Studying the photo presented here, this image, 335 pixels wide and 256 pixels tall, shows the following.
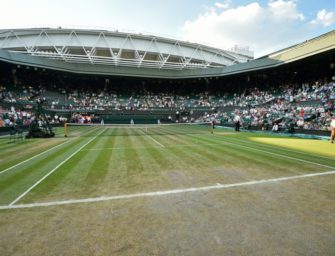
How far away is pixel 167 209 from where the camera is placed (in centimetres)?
512

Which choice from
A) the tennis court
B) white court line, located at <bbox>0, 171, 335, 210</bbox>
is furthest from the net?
white court line, located at <bbox>0, 171, 335, 210</bbox>

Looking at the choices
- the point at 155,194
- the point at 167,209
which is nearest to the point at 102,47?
the point at 155,194

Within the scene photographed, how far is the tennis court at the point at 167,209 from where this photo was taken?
3.70 metres

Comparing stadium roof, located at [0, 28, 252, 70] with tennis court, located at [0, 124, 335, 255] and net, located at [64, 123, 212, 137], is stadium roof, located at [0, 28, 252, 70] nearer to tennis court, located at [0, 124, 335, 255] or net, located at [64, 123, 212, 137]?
net, located at [64, 123, 212, 137]

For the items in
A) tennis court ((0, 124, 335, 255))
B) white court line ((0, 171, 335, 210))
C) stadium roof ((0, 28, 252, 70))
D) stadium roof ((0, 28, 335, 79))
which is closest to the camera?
tennis court ((0, 124, 335, 255))

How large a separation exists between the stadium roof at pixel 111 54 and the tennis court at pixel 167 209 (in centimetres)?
3648

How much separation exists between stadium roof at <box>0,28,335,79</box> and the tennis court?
36.5 metres

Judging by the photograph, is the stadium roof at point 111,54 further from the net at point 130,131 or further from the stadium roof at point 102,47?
the net at point 130,131

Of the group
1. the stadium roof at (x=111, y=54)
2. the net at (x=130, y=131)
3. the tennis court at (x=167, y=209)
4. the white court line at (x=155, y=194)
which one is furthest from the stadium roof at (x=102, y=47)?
the white court line at (x=155, y=194)

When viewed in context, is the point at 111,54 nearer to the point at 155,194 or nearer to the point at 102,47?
the point at 102,47

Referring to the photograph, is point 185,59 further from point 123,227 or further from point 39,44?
point 123,227

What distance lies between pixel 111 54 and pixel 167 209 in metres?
53.8

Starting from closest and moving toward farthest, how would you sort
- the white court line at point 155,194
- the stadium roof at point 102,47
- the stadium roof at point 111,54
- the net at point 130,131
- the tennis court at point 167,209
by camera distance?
the tennis court at point 167,209 → the white court line at point 155,194 → the net at point 130,131 → the stadium roof at point 111,54 → the stadium roof at point 102,47

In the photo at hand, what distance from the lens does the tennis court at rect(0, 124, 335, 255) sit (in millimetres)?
3699
